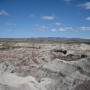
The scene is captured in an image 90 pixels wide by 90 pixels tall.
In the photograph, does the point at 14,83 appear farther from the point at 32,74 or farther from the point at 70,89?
the point at 70,89

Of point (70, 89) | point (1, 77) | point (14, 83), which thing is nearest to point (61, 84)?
point (70, 89)

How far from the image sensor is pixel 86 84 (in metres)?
19.7

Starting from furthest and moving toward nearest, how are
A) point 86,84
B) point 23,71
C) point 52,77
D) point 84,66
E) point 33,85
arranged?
point 84,66, point 23,71, point 52,77, point 86,84, point 33,85

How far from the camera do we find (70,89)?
1864cm

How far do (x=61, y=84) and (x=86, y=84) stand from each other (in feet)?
8.24

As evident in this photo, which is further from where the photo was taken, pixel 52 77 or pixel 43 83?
pixel 52 77

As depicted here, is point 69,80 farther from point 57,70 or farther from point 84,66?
point 84,66

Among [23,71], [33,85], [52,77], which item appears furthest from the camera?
[23,71]

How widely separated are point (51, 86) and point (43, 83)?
2.70ft

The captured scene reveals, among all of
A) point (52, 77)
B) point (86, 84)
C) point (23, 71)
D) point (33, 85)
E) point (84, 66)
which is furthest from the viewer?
point (84, 66)

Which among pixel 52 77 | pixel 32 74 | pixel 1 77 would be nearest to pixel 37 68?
pixel 32 74

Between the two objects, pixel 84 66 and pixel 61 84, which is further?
pixel 84 66

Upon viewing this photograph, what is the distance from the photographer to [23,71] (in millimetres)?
23156

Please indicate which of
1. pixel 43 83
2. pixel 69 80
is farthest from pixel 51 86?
pixel 69 80
